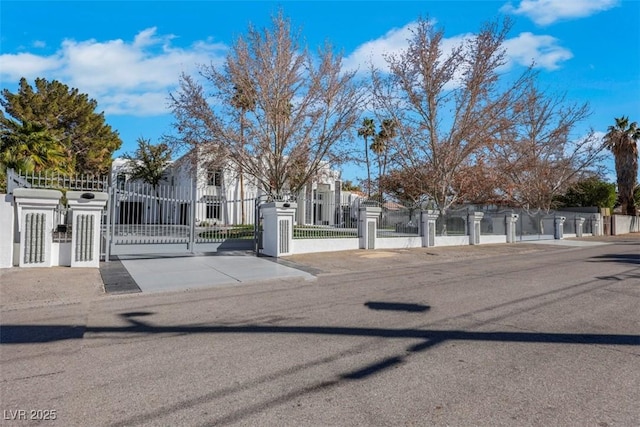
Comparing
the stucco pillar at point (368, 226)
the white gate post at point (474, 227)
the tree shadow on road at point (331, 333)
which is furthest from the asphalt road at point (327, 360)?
the white gate post at point (474, 227)

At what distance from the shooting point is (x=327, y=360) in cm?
461

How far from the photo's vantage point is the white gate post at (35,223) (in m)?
10.7

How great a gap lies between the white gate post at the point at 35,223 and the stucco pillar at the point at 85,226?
0.48 m

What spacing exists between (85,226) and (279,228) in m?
6.02

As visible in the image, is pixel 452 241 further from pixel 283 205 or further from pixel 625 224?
pixel 625 224

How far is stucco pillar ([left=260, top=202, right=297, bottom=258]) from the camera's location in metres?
15.0

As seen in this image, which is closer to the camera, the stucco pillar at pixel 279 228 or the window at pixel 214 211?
the stucco pillar at pixel 279 228

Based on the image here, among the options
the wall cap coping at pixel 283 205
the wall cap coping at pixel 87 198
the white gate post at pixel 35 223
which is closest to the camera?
the white gate post at pixel 35 223

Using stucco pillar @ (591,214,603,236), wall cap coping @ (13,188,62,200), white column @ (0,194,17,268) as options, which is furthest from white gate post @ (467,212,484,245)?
stucco pillar @ (591,214,603,236)

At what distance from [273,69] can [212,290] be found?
14.2 meters

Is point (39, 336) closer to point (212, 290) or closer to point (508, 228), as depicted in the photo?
point (212, 290)

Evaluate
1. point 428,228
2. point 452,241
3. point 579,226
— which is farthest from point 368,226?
point 579,226

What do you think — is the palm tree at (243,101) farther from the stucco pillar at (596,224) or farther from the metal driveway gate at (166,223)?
the stucco pillar at (596,224)

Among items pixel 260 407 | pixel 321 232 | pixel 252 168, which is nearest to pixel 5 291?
pixel 260 407
